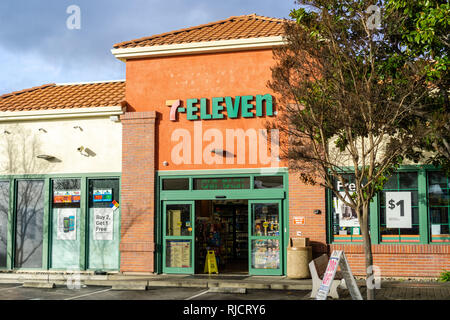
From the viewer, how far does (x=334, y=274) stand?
1012 centimetres

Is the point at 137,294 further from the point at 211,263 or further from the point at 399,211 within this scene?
the point at 399,211

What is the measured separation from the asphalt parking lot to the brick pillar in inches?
86.6

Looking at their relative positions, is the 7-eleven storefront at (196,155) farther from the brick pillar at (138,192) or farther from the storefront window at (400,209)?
the storefront window at (400,209)

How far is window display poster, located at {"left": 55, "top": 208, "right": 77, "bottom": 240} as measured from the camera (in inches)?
666

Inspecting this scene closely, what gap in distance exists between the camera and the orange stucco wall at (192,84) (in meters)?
15.9

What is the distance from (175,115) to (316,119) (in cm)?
621

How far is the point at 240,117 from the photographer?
15914 millimetres

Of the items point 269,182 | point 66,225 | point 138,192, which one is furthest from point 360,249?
point 66,225

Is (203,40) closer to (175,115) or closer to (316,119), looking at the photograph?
(175,115)

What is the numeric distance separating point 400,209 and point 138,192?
7.69 meters

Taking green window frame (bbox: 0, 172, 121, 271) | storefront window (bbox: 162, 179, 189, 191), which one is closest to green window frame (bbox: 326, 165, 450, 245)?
storefront window (bbox: 162, 179, 189, 191)

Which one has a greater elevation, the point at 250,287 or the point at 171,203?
the point at 171,203

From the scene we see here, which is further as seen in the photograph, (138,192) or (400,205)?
(138,192)
